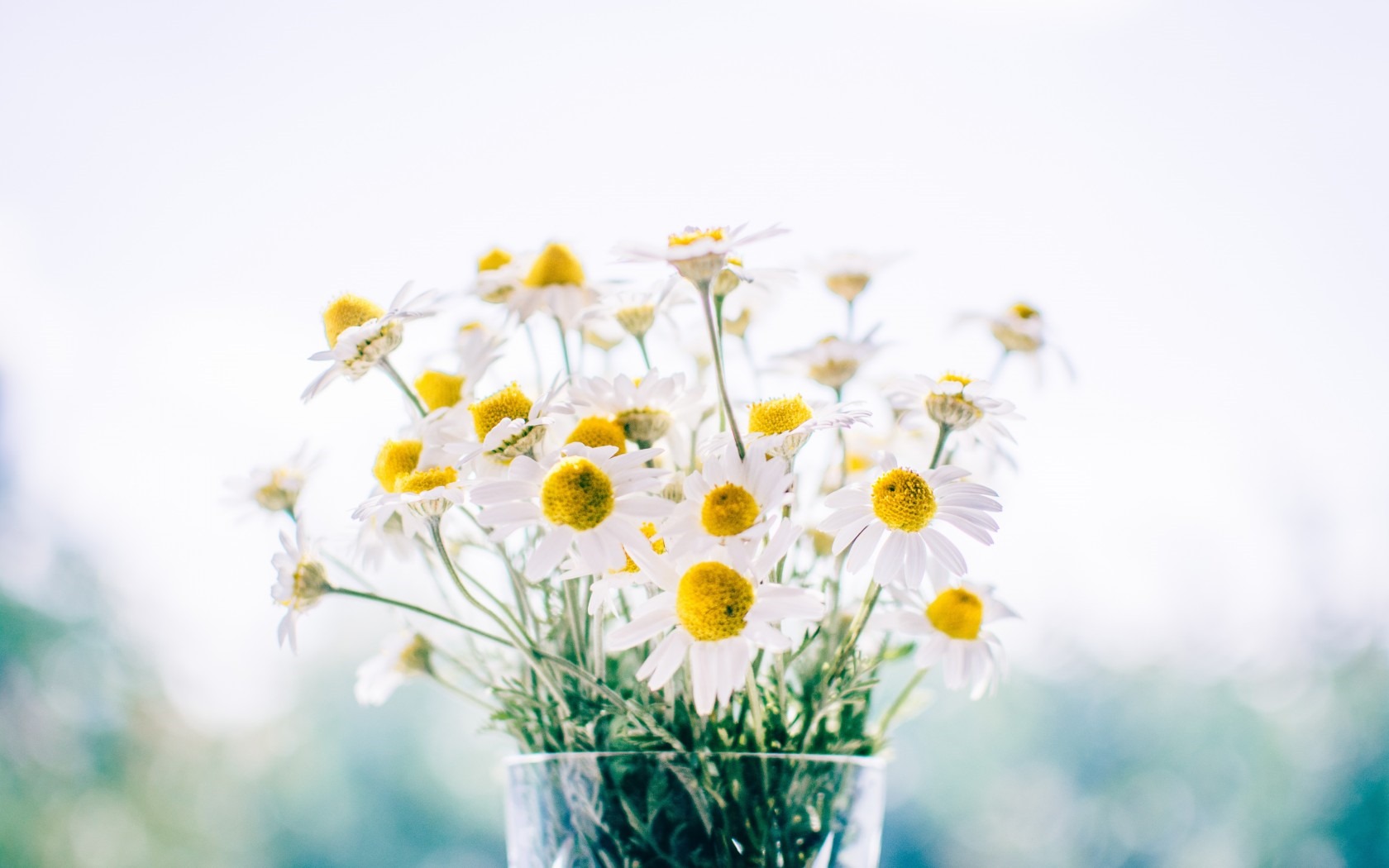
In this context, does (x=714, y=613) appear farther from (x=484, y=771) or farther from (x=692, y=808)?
(x=484, y=771)

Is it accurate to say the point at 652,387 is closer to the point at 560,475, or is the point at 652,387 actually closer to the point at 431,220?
the point at 560,475

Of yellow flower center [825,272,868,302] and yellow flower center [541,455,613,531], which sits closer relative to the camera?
yellow flower center [541,455,613,531]

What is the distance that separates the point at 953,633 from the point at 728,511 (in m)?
0.16

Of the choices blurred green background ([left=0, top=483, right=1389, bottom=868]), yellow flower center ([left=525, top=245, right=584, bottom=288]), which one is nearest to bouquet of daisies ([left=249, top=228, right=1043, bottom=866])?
yellow flower center ([left=525, top=245, right=584, bottom=288])

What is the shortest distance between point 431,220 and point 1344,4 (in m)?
1.40

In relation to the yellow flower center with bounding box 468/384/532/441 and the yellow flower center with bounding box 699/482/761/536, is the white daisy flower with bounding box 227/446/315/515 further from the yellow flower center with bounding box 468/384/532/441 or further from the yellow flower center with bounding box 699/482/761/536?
the yellow flower center with bounding box 699/482/761/536

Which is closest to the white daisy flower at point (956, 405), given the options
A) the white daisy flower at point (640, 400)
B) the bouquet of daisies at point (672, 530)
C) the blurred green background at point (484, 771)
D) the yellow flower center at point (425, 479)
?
the bouquet of daisies at point (672, 530)

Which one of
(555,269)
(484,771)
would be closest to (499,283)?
(555,269)

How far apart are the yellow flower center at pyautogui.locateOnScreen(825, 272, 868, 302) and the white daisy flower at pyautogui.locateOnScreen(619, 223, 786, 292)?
0.51ft

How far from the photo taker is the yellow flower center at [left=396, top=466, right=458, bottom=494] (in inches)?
16.8

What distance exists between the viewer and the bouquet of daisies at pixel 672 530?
394mm

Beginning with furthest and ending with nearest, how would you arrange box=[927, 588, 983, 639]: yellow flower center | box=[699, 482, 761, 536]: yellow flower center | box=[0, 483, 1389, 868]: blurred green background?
box=[0, 483, 1389, 868]: blurred green background, box=[927, 588, 983, 639]: yellow flower center, box=[699, 482, 761, 536]: yellow flower center

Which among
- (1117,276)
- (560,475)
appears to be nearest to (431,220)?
(1117,276)

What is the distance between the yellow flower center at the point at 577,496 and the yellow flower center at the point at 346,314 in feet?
0.51
